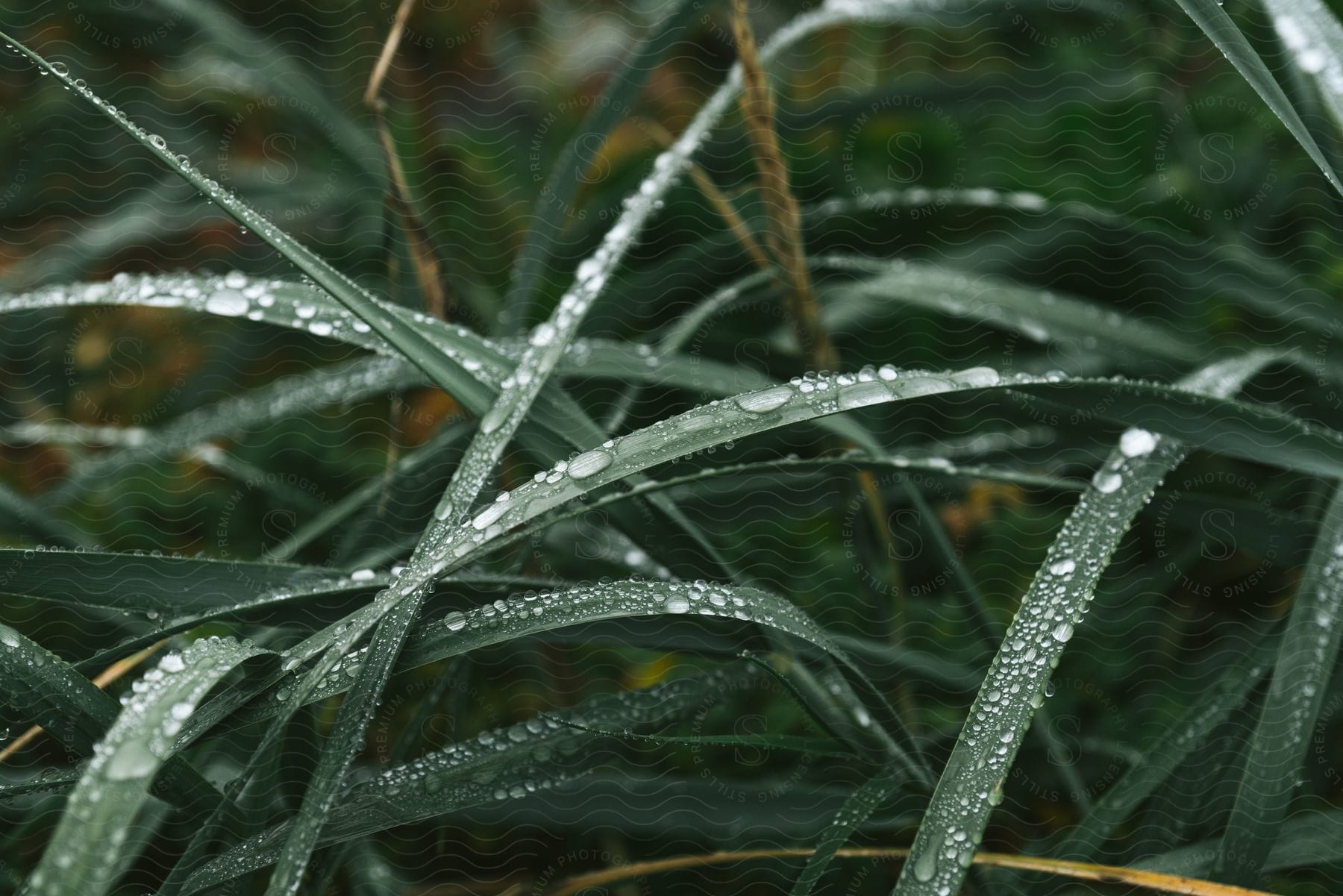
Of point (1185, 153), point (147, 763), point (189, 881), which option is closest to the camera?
point (147, 763)

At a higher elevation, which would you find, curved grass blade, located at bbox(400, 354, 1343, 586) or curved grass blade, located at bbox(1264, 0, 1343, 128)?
curved grass blade, located at bbox(1264, 0, 1343, 128)

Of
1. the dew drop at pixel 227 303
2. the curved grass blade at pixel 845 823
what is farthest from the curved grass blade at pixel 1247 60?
the dew drop at pixel 227 303

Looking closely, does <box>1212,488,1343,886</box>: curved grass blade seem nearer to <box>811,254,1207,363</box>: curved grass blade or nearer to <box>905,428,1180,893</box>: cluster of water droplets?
<box>905,428,1180,893</box>: cluster of water droplets

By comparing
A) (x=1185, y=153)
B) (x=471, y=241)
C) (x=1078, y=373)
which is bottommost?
(x=1078, y=373)

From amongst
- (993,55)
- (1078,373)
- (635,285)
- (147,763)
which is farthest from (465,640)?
(993,55)

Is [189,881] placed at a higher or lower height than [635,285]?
lower

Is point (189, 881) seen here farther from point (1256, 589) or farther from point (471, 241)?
point (471, 241)

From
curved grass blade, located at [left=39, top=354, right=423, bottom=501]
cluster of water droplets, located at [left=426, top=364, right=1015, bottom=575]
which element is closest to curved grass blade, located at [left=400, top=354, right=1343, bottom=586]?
cluster of water droplets, located at [left=426, top=364, right=1015, bottom=575]
